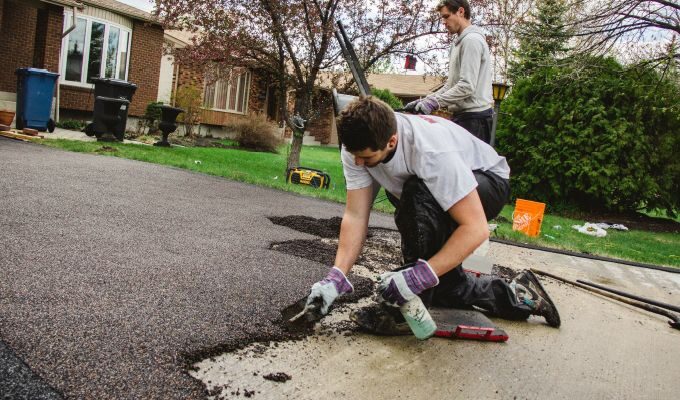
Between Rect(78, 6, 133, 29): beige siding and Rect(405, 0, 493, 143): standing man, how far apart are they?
498 inches

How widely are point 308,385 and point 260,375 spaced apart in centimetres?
16

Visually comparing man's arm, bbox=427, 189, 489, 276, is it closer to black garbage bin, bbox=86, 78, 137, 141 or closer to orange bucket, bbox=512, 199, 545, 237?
orange bucket, bbox=512, 199, 545, 237

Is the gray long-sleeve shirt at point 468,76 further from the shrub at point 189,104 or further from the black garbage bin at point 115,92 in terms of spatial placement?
the shrub at point 189,104

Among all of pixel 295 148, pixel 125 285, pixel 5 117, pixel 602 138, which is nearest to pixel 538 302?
pixel 125 285

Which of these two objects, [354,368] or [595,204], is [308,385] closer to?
[354,368]

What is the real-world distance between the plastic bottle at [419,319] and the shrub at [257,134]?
1473 centimetres

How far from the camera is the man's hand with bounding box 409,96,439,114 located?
339 centimetres

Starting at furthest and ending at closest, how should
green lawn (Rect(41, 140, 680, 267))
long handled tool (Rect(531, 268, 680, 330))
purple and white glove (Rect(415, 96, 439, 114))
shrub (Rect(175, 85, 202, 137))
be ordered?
1. shrub (Rect(175, 85, 202, 137))
2. green lawn (Rect(41, 140, 680, 267))
3. purple and white glove (Rect(415, 96, 439, 114))
4. long handled tool (Rect(531, 268, 680, 330))

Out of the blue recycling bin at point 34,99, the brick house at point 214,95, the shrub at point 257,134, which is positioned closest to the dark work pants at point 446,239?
the blue recycling bin at point 34,99

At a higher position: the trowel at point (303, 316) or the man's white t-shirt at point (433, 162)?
the man's white t-shirt at point (433, 162)

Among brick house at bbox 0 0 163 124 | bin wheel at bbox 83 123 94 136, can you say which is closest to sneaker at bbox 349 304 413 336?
bin wheel at bbox 83 123 94 136

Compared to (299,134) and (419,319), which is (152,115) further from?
(419,319)

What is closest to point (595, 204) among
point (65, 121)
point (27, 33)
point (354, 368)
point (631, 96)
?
point (631, 96)

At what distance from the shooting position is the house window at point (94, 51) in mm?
13758
